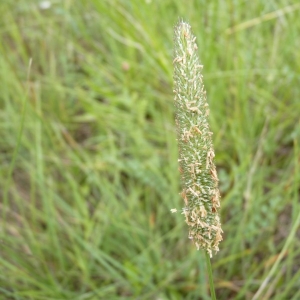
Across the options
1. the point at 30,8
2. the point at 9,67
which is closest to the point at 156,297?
the point at 9,67

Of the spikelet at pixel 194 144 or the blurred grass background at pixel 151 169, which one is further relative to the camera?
the blurred grass background at pixel 151 169

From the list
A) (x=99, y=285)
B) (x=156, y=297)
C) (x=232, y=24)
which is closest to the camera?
(x=156, y=297)

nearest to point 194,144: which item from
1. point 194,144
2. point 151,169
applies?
point 194,144

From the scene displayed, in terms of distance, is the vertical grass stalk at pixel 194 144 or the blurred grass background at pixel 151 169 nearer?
the vertical grass stalk at pixel 194 144

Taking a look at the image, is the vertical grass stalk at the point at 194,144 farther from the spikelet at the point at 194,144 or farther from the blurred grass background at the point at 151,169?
the blurred grass background at the point at 151,169

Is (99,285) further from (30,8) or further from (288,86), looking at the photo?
(30,8)

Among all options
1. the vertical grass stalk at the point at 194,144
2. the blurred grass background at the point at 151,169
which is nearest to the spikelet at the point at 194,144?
the vertical grass stalk at the point at 194,144

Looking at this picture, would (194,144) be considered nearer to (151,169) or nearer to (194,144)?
(194,144)
